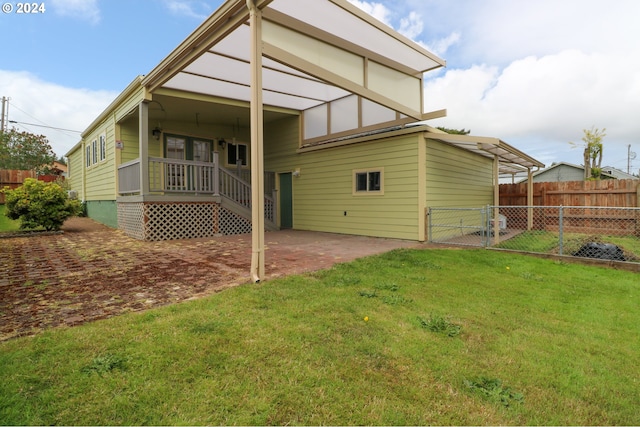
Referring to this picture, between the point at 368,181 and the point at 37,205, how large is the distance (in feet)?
30.6

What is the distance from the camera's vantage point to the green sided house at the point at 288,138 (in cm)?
539

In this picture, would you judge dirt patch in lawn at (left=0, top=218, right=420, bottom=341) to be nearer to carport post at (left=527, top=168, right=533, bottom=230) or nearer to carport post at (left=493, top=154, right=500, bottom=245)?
carport post at (left=493, top=154, right=500, bottom=245)

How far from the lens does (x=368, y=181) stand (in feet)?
30.3

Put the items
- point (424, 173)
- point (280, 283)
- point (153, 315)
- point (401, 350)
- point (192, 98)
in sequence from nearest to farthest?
point (401, 350), point (153, 315), point (280, 283), point (424, 173), point (192, 98)

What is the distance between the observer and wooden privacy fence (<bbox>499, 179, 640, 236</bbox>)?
9.71 m

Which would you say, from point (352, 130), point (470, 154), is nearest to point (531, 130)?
point (470, 154)

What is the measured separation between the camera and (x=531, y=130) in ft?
113

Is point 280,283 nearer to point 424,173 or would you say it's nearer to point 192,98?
point 424,173

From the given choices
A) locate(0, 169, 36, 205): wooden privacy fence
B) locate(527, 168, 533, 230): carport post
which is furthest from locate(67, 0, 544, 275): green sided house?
locate(0, 169, 36, 205): wooden privacy fence

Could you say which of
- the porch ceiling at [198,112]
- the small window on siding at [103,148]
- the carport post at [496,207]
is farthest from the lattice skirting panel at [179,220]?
the carport post at [496,207]

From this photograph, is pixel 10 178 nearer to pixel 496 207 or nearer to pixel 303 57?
pixel 303 57

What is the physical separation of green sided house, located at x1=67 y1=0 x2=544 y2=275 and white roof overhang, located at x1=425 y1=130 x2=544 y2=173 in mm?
57

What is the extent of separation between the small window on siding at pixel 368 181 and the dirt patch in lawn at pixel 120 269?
151 centimetres

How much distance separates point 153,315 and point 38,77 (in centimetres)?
2644
